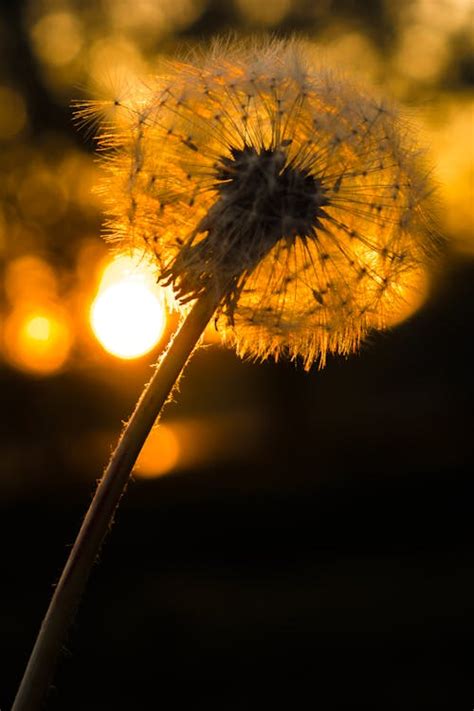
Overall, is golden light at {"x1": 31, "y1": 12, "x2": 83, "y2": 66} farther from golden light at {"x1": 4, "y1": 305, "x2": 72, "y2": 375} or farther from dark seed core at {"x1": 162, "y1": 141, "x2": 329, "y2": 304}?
dark seed core at {"x1": 162, "y1": 141, "x2": 329, "y2": 304}

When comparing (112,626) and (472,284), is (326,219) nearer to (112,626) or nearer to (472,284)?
(112,626)

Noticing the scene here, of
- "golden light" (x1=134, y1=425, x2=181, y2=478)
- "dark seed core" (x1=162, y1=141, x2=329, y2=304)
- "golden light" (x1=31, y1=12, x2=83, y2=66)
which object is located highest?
"golden light" (x1=31, y1=12, x2=83, y2=66)

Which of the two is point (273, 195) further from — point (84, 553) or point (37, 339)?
point (37, 339)

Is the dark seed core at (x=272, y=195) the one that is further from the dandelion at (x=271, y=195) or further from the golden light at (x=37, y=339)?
the golden light at (x=37, y=339)

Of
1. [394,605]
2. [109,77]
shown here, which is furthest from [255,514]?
[109,77]

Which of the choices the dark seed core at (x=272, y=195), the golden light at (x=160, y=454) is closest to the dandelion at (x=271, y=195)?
the dark seed core at (x=272, y=195)

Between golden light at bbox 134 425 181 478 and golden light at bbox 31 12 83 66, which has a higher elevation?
golden light at bbox 31 12 83 66

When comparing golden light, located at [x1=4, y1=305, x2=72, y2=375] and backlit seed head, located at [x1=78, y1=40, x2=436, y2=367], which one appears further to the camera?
golden light, located at [x1=4, y1=305, x2=72, y2=375]

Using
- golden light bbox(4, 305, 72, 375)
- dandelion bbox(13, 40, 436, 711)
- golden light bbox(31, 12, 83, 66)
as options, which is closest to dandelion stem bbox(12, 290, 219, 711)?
dandelion bbox(13, 40, 436, 711)

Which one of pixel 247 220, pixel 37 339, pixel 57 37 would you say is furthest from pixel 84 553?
pixel 57 37

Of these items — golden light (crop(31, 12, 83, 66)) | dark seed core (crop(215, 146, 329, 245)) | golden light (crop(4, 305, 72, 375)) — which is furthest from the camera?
golden light (crop(31, 12, 83, 66))
